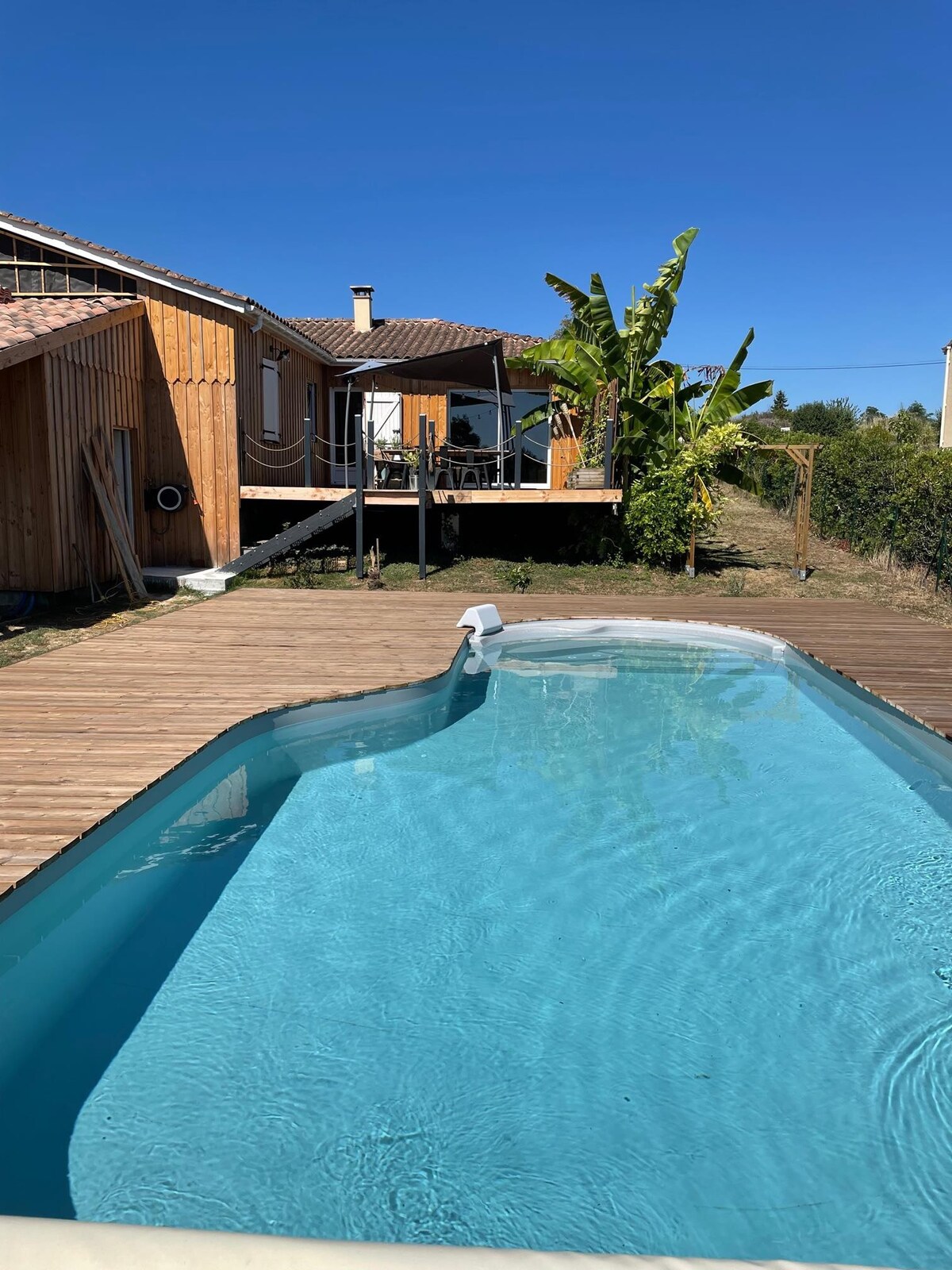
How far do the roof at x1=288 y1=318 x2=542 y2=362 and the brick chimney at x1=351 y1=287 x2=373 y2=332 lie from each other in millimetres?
156

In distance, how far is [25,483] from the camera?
36.4ft

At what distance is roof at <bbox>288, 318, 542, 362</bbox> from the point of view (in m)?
18.5

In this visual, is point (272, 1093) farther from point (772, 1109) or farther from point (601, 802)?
point (601, 802)

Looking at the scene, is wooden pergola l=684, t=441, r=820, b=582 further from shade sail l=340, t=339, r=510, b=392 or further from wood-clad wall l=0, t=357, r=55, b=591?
wood-clad wall l=0, t=357, r=55, b=591

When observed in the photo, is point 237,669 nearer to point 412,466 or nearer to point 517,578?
point 517,578

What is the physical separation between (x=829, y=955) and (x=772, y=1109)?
1.25 metres

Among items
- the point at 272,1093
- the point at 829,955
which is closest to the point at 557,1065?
the point at 272,1093

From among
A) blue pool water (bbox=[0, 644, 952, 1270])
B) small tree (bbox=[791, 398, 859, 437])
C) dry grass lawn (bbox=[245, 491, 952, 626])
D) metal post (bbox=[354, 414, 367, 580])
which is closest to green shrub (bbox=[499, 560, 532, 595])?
dry grass lawn (bbox=[245, 491, 952, 626])

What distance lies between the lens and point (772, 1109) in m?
3.26

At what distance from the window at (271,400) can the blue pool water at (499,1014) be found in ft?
33.5

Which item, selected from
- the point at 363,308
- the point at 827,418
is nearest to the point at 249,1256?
the point at 363,308

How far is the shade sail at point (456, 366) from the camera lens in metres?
13.3

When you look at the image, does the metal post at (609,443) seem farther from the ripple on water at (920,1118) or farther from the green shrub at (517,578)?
the ripple on water at (920,1118)

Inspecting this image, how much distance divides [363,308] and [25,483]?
36.5ft
